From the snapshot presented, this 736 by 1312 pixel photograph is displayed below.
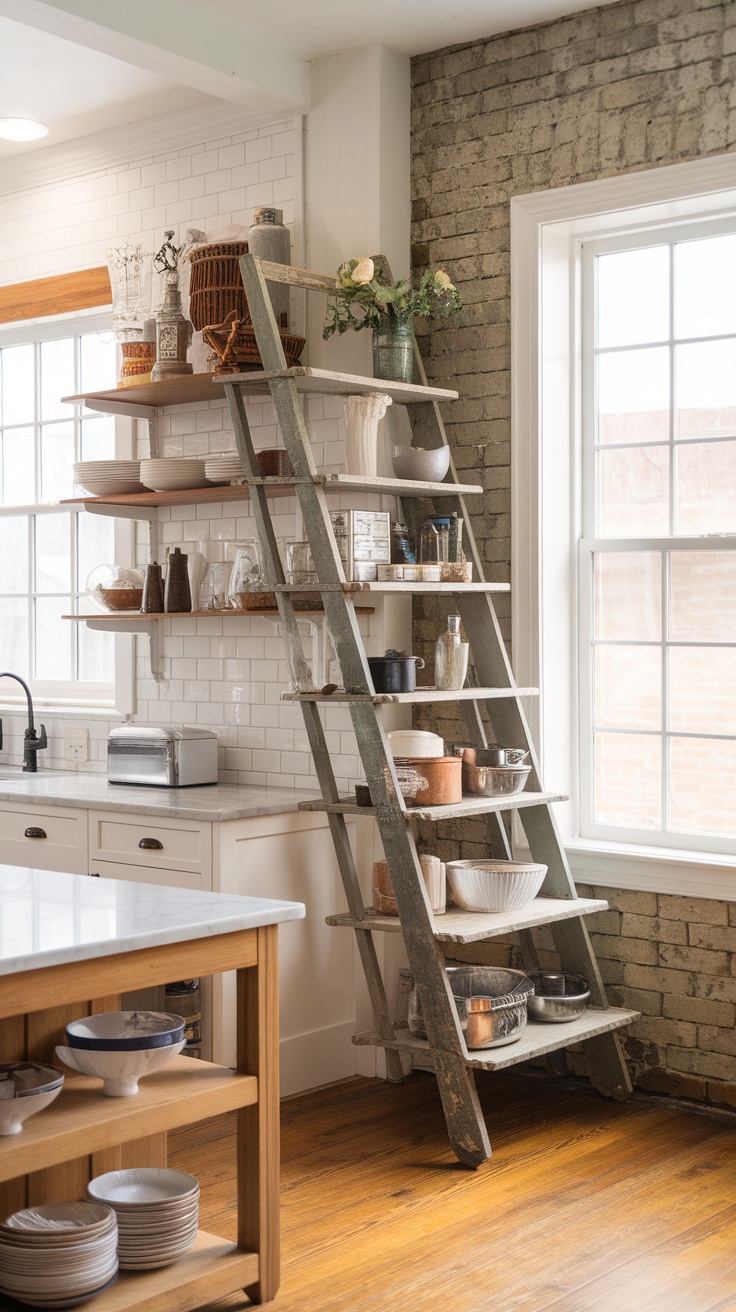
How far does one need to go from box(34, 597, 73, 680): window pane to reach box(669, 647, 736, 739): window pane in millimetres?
2803

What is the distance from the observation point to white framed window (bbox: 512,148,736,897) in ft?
13.9

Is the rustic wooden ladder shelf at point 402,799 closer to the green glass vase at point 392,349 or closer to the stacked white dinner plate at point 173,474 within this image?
the green glass vase at point 392,349

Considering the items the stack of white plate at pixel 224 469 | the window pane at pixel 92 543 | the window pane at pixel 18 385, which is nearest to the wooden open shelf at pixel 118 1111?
the stack of white plate at pixel 224 469

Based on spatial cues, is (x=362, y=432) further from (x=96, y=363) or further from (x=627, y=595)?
(x=96, y=363)

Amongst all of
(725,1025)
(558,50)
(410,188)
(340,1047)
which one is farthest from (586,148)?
(340,1047)

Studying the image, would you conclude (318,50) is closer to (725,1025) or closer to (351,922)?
(351,922)

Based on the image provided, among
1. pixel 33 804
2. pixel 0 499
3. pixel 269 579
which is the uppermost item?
pixel 0 499

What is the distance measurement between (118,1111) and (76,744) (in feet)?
10.6

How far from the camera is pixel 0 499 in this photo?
6328 millimetres

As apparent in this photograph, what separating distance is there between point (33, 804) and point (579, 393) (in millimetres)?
2306

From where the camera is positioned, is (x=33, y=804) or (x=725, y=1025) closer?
(x=725, y=1025)

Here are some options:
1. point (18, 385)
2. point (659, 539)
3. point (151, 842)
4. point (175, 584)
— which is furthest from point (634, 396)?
point (18, 385)

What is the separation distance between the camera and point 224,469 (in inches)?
184

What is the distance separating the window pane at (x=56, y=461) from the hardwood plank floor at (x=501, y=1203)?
2.93 meters
